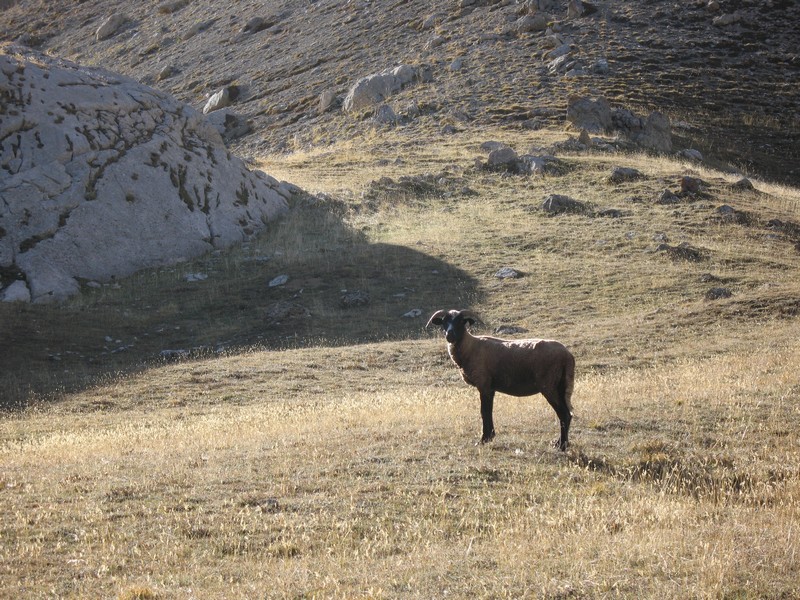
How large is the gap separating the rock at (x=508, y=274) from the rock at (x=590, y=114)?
2506 centimetres

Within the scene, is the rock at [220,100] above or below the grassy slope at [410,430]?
above

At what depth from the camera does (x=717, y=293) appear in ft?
82.8

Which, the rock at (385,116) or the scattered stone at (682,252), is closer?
the scattered stone at (682,252)

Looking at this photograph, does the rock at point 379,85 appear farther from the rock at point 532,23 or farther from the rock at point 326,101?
the rock at point 532,23

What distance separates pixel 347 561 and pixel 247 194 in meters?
30.5

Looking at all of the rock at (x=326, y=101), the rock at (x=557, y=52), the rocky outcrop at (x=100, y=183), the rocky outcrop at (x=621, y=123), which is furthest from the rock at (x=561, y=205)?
the rock at (x=326, y=101)

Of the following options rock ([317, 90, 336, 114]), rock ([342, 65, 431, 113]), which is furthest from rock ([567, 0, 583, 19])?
rock ([317, 90, 336, 114])

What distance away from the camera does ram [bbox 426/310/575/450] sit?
37.3ft

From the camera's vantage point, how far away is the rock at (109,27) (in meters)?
100

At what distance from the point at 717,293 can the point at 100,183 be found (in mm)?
22622

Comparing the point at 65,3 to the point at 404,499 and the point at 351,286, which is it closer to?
the point at 351,286

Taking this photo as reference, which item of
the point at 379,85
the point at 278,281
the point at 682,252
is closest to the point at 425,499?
the point at 278,281

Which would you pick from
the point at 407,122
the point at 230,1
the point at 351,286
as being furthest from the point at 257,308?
A: the point at 230,1

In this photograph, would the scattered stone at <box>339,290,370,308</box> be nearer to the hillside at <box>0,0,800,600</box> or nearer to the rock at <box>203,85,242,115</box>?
the hillside at <box>0,0,800,600</box>
